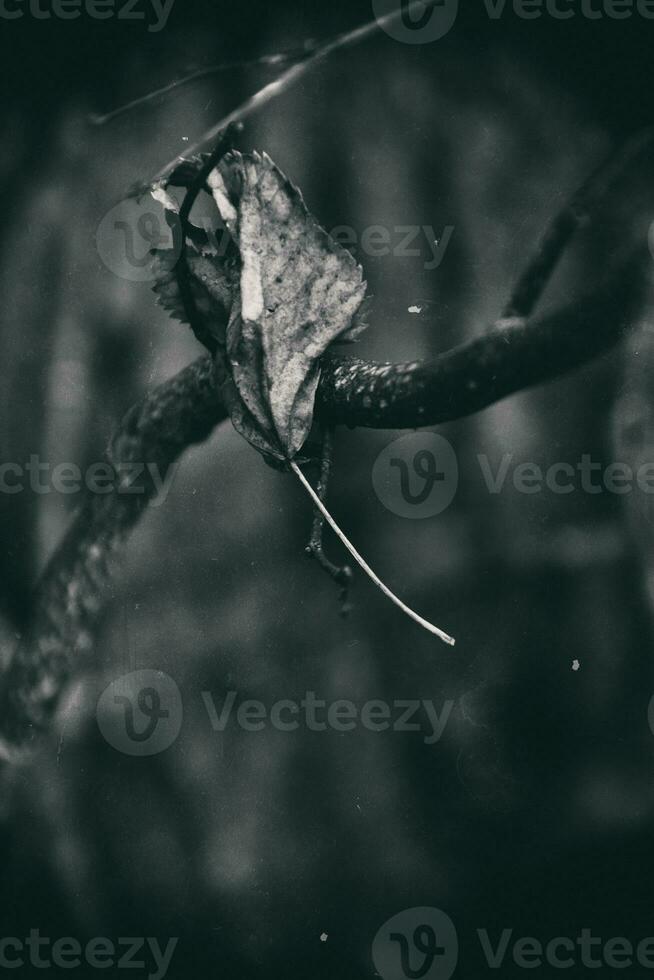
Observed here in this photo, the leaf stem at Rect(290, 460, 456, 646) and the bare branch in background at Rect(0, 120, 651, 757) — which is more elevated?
the bare branch in background at Rect(0, 120, 651, 757)

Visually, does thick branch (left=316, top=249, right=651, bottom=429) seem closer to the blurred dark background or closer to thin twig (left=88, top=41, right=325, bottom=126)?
the blurred dark background

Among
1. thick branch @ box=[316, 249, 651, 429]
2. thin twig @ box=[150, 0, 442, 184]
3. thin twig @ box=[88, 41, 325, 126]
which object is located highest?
thin twig @ box=[88, 41, 325, 126]

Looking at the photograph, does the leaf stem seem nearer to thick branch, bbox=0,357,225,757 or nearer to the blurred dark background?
the blurred dark background

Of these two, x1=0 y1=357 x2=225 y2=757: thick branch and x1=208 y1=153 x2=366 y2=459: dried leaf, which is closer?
x1=208 y1=153 x2=366 y2=459: dried leaf

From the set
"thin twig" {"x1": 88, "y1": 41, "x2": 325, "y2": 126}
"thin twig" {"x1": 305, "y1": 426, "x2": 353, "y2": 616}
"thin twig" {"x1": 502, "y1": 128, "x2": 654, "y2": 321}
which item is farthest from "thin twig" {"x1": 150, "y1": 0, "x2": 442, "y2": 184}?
"thin twig" {"x1": 305, "y1": 426, "x2": 353, "y2": 616}

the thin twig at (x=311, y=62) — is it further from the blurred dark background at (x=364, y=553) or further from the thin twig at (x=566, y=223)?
the thin twig at (x=566, y=223)
